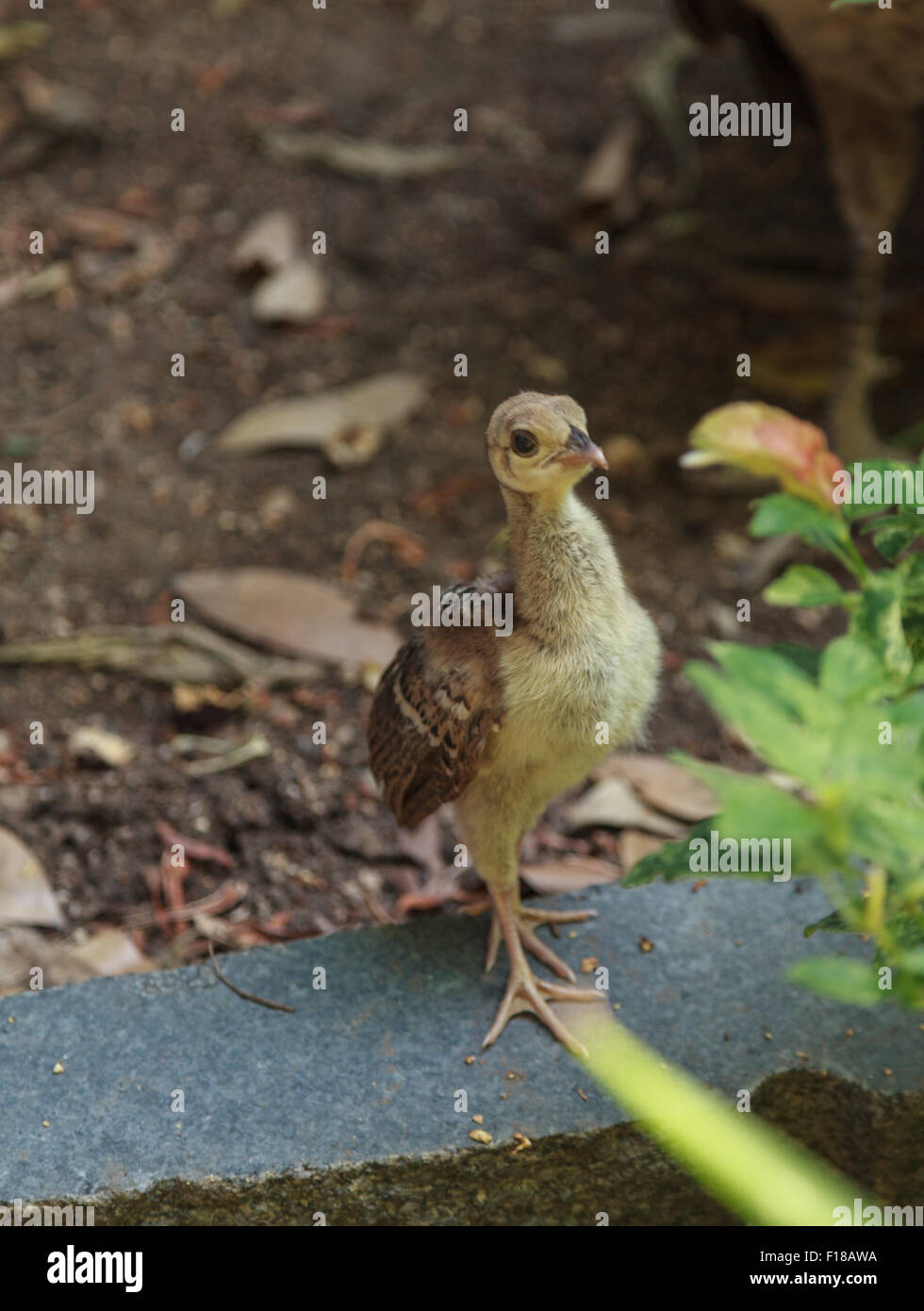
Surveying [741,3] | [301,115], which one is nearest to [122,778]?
[741,3]

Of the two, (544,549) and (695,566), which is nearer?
(544,549)

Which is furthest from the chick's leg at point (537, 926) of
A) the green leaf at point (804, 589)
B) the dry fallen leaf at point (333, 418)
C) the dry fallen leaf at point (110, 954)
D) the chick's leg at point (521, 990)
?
the dry fallen leaf at point (333, 418)

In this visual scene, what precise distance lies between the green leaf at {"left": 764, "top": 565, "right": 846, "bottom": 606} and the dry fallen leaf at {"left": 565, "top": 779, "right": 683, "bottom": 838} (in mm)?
1564

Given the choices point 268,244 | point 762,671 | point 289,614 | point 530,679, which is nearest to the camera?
point 762,671

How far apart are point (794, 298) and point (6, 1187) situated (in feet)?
13.1

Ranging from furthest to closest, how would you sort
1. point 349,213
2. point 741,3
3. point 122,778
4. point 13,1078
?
point 349,213 < point 741,3 < point 122,778 < point 13,1078

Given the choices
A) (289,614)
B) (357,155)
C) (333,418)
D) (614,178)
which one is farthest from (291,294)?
(289,614)

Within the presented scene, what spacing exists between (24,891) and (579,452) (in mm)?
1666

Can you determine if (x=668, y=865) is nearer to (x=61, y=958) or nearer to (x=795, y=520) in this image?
(x=795, y=520)

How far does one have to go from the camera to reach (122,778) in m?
3.47

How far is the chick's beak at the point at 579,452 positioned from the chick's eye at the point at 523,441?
50mm

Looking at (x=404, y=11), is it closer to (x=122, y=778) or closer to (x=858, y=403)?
(x=858, y=403)

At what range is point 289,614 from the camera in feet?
13.0

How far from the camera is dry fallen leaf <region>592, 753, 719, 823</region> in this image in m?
3.56
